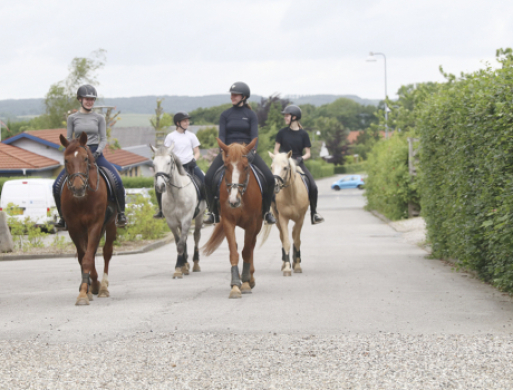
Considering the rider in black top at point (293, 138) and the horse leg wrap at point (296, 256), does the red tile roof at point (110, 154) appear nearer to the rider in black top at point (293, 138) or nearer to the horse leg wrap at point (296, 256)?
the rider in black top at point (293, 138)

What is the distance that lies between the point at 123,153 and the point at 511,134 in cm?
5658

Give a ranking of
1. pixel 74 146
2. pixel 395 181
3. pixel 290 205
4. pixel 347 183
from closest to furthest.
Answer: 1. pixel 74 146
2. pixel 290 205
3. pixel 395 181
4. pixel 347 183

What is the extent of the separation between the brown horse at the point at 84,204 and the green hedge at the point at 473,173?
16.6 ft

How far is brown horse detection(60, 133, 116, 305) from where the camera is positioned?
9164mm

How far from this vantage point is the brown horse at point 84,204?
916 cm

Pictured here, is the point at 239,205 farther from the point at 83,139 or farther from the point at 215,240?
the point at 215,240

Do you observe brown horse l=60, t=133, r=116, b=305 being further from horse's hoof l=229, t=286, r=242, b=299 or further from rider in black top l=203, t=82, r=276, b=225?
horse's hoof l=229, t=286, r=242, b=299

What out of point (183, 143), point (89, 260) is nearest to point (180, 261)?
point (183, 143)

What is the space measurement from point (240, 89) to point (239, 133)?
2.16ft

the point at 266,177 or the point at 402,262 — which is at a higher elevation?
the point at 266,177

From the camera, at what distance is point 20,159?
1748 inches

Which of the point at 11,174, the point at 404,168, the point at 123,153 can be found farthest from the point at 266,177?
→ the point at 123,153

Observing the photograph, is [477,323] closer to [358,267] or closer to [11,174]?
[358,267]

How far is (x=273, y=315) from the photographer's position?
7.89 metres
